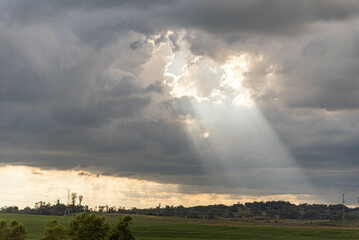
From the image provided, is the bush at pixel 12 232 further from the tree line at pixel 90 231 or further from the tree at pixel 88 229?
the tree at pixel 88 229

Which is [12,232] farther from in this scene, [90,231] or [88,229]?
[90,231]

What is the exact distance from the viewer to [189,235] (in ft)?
475

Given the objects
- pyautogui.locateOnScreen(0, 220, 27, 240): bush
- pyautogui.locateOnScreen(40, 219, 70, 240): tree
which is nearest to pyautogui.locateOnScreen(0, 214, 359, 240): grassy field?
pyautogui.locateOnScreen(0, 220, 27, 240): bush

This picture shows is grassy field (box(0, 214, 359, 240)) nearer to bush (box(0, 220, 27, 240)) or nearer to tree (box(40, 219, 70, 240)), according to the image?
bush (box(0, 220, 27, 240))

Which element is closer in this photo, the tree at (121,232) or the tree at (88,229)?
the tree at (121,232)

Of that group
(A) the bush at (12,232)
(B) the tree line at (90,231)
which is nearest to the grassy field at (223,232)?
(A) the bush at (12,232)

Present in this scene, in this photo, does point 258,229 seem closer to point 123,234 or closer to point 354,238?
point 354,238

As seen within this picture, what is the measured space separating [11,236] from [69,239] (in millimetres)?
9031

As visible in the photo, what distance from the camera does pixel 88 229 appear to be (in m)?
66.4

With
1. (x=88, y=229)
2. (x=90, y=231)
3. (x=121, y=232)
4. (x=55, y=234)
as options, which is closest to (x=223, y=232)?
(x=121, y=232)

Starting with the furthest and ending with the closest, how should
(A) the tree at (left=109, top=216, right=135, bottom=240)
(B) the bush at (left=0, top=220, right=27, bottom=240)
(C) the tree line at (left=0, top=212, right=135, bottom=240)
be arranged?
(B) the bush at (left=0, top=220, right=27, bottom=240), (C) the tree line at (left=0, top=212, right=135, bottom=240), (A) the tree at (left=109, top=216, right=135, bottom=240)

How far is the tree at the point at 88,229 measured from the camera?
218ft

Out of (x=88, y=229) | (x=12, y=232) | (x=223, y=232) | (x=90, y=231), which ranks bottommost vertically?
(x=223, y=232)

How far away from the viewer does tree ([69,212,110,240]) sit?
66.4 metres
